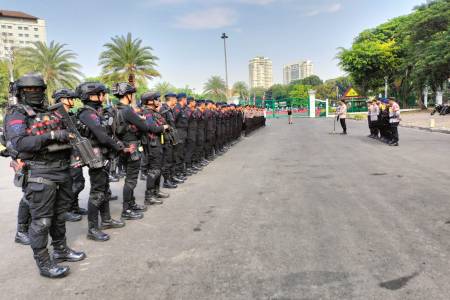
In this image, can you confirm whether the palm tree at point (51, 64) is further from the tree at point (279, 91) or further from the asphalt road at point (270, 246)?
the tree at point (279, 91)

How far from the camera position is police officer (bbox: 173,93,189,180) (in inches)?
326

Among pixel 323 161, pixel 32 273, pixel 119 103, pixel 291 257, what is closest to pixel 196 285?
pixel 291 257

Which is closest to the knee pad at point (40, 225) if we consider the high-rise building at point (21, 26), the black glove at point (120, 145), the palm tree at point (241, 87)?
the black glove at point (120, 145)

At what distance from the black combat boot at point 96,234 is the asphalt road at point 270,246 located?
9 centimetres

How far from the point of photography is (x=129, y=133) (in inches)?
212

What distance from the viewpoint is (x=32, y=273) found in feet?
12.2

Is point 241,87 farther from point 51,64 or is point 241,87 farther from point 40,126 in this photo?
point 40,126

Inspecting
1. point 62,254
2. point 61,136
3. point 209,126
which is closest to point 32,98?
point 61,136

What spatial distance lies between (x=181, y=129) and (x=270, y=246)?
4943 millimetres

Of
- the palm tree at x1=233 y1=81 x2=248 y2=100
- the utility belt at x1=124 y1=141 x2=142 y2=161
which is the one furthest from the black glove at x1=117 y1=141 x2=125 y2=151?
the palm tree at x1=233 y1=81 x2=248 y2=100

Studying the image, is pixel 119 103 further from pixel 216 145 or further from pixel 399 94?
pixel 399 94

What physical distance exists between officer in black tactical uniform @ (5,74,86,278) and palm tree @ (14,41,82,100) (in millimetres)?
31052

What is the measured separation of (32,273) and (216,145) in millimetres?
8946

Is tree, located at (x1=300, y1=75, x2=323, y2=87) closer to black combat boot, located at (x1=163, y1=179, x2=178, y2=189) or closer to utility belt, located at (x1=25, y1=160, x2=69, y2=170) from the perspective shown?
black combat boot, located at (x1=163, y1=179, x2=178, y2=189)
